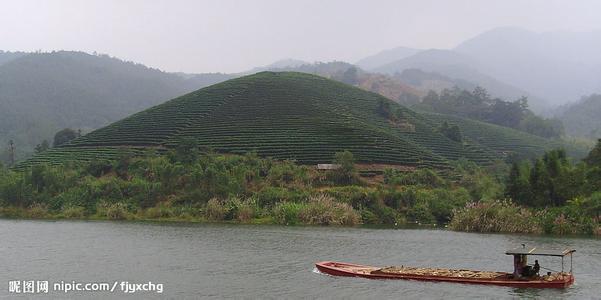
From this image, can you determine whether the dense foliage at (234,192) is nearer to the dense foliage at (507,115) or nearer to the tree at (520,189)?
the tree at (520,189)

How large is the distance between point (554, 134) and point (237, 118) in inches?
4166

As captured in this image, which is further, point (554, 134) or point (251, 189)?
point (554, 134)

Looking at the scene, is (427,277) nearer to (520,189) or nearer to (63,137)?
(520,189)

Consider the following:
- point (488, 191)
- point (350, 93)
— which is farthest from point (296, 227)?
point (350, 93)

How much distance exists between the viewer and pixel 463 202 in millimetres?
75250

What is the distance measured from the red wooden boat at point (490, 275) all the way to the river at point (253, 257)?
0.49 metres

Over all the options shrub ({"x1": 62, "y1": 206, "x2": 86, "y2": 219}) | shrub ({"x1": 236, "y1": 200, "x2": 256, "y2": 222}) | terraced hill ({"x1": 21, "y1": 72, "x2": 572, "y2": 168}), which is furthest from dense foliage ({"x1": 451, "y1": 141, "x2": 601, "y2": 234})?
shrub ({"x1": 62, "y1": 206, "x2": 86, "y2": 219})

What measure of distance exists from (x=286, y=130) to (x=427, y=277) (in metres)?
73.8

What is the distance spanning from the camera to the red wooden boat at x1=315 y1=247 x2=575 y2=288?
32188 millimetres

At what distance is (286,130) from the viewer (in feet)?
348

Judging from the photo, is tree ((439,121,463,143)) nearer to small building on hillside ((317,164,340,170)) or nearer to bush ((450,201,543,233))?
small building on hillside ((317,164,340,170))

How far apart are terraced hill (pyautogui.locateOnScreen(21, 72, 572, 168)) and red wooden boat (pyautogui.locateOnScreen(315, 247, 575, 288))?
182 feet

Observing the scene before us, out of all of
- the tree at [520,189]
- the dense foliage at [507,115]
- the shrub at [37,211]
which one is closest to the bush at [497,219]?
the tree at [520,189]

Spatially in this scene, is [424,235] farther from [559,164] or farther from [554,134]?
[554,134]
